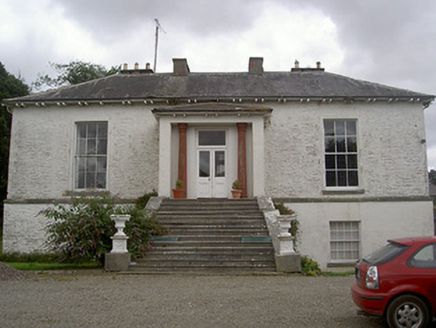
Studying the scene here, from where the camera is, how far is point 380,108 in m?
16.5

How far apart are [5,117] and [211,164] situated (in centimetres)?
1856

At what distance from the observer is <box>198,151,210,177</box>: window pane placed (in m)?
16.4

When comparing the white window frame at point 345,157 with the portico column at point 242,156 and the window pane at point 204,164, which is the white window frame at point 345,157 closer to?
the portico column at point 242,156

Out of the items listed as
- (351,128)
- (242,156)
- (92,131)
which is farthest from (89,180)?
(351,128)

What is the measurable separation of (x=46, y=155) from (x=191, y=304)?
39.5ft

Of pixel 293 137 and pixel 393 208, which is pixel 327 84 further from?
pixel 393 208

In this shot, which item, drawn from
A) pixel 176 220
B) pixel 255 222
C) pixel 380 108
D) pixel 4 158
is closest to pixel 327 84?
pixel 380 108

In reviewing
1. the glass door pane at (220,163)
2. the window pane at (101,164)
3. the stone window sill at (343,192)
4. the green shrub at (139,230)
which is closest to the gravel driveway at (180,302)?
the green shrub at (139,230)

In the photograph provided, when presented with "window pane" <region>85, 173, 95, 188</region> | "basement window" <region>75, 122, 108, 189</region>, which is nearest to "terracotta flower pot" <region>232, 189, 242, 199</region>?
"basement window" <region>75, 122, 108, 189</region>

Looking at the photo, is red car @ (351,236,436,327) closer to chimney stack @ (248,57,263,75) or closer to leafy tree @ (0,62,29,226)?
chimney stack @ (248,57,263,75)

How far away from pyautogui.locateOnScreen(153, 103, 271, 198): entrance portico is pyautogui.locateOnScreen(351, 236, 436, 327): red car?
9460mm

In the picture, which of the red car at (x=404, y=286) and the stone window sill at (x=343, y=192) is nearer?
the red car at (x=404, y=286)

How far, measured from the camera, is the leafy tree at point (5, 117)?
1038 inches

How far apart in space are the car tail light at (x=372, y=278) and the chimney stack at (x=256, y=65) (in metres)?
15.0
